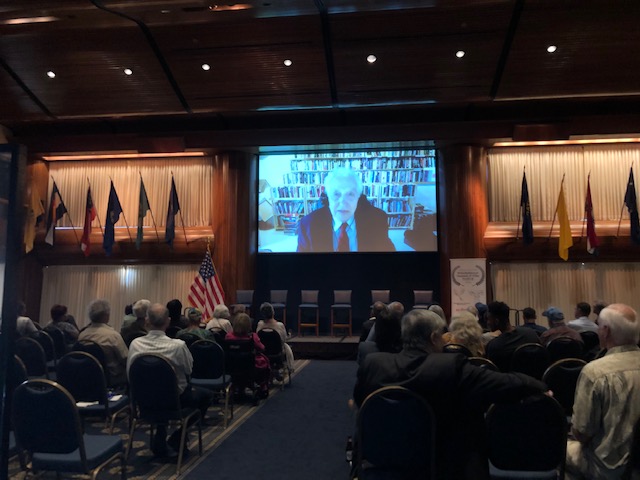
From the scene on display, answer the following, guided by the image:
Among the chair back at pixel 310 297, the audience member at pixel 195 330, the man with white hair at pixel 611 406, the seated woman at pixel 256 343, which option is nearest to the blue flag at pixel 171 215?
the chair back at pixel 310 297

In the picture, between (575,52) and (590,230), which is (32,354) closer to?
(575,52)

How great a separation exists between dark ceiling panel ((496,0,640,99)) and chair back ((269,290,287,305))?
6.86 m

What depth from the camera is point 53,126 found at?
12969mm

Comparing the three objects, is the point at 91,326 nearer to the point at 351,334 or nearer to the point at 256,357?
the point at 256,357

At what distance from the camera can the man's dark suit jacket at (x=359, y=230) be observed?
487 inches

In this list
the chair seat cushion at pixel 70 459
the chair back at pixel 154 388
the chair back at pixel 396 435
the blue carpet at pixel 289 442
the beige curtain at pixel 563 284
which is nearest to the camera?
the chair back at pixel 396 435

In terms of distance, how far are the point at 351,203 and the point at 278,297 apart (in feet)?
9.95

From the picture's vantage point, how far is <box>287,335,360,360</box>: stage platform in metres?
10.6

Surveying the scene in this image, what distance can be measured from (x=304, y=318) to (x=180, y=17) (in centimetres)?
775

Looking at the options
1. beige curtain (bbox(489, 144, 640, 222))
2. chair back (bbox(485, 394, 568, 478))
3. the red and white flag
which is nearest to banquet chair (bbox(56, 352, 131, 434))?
chair back (bbox(485, 394, 568, 478))

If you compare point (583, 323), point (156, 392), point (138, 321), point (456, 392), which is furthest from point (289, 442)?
point (583, 323)

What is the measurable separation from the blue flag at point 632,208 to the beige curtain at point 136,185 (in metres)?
10.0

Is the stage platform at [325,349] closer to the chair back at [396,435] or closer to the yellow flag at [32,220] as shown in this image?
the yellow flag at [32,220]

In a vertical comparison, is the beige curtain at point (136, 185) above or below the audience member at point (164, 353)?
above
